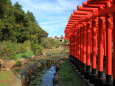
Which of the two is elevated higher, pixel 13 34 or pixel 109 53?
pixel 13 34

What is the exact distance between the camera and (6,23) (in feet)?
81.9

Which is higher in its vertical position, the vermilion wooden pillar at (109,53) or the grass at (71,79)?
the vermilion wooden pillar at (109,53)

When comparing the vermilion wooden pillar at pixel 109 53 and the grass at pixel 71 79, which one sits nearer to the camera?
the vermilion wooden pillar at pixel 109 53

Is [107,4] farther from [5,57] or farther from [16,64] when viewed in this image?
[5,57]

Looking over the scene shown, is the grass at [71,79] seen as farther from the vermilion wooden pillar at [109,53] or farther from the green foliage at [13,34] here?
the green foliage at [13,34]

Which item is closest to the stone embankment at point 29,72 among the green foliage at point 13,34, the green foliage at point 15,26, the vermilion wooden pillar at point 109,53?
the green foliage at point 13,34

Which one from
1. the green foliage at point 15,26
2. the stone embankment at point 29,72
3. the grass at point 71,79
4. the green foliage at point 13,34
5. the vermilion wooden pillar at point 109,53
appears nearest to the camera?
the vermilion wooden pillar at point 109,53

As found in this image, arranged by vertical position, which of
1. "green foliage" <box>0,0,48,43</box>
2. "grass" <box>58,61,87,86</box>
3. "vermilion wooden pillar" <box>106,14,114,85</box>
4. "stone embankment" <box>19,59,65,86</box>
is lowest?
"stone embankment" <box>19,59,65,86</box>

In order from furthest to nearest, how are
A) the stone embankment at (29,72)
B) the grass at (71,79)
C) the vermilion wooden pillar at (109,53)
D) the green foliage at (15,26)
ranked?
1. the green foliage at (15,26)
2. the stone embankment at (29,72)
3. the grass at (71,79)
4. the vermilion wooden pillar at (109,53)

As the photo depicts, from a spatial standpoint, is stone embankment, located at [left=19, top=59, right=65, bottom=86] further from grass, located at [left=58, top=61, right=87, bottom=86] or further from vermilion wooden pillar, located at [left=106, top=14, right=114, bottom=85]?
vermilion wooden pillar, located at [left=106, top=14, right=114, bottom=85]

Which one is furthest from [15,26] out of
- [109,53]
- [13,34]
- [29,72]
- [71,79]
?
[109,53]

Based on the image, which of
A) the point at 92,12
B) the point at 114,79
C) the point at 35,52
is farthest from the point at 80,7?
the point at 35,52

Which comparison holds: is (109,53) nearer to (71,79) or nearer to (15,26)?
Answer: (71,79)

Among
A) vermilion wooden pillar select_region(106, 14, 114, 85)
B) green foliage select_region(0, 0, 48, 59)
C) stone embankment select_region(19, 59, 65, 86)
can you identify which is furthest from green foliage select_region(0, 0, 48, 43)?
vermilion wooden pillar select_region(106, 14, 114, 85)
